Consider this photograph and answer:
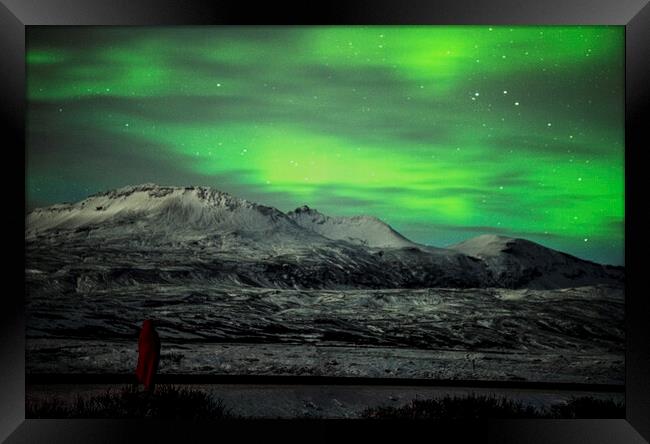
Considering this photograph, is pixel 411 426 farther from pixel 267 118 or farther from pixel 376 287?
pixel 267 118

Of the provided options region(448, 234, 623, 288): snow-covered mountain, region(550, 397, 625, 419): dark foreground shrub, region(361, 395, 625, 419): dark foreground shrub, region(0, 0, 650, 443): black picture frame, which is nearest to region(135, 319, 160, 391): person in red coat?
region(0, 0, 650, 443): black picture frame

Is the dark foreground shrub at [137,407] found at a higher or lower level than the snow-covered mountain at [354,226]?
lower

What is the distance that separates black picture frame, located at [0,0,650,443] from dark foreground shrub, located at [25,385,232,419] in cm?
5

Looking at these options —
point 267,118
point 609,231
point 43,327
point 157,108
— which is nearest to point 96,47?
point 157,108

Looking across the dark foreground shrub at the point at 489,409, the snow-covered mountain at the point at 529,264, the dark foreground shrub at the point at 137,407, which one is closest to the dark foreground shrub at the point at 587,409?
the dark foreground shrub at the point at 489,409

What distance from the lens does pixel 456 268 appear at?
4152 millimetres

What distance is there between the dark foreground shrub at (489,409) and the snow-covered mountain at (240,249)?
2.30 ft

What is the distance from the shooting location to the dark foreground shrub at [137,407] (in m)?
3.99

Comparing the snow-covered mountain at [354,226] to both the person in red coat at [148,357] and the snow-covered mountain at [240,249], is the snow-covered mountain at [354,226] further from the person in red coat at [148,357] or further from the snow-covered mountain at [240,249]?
the person in red coat at [148,357]

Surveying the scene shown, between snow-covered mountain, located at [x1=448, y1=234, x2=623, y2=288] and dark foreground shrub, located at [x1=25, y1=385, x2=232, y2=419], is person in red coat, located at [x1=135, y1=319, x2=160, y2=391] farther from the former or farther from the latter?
snow-covered mountain, located at [x1=448, y1=234, x2=623, y2=288]

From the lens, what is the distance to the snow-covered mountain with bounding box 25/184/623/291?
162 inches

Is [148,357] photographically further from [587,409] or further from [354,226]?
[587,409]

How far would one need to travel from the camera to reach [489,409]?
401 cm

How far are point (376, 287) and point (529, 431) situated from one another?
123cm
